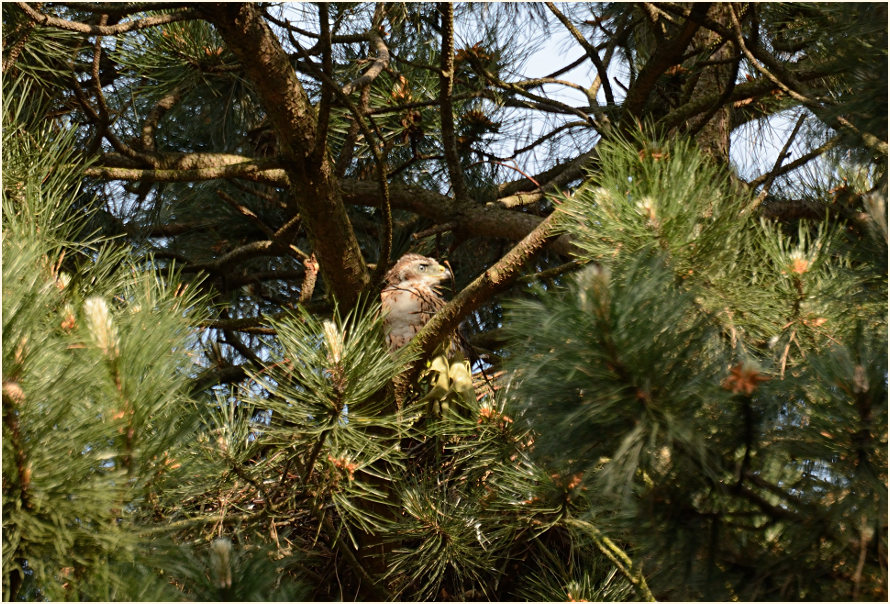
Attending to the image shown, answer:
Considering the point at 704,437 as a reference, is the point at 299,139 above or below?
above

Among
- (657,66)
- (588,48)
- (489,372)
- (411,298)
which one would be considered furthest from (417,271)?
(657,66)

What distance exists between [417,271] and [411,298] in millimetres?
212

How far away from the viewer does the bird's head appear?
11.0 feet

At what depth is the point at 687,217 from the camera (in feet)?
5.51

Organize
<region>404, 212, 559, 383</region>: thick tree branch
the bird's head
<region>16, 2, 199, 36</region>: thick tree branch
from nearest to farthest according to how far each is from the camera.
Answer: <region>16, 2, 199, 36</region>: thick tree branch → <region>404, 212, 559, 383</region>: thick tree branch → the bird's head

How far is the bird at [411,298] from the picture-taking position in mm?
3152

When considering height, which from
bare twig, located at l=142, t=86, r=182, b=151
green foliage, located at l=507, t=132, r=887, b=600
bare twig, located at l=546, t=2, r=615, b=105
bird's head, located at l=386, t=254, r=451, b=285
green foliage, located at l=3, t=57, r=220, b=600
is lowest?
green foliage, located at l=3, t=57, r=220, b=600

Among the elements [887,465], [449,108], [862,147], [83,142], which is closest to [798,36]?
[449,108]

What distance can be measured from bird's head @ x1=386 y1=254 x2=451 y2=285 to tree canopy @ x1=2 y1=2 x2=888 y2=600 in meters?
0.19

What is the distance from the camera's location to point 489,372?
3.26m

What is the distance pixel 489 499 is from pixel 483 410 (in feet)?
0.82

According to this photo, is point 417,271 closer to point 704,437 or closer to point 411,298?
point 411,298

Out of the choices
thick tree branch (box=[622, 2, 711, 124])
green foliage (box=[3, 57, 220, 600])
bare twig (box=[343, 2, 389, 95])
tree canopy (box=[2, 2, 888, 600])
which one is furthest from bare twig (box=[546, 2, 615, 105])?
green foliage (box=[3, 57, 220, 600])

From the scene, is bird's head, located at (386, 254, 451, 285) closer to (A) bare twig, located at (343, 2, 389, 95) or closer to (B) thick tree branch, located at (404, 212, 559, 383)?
(A) bare twig, located at (343, 2, 389, 95)
